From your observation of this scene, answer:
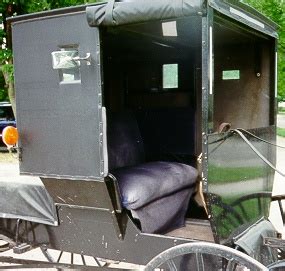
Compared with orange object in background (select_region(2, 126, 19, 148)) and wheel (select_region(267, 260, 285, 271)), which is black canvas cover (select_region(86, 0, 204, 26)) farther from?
wheel (select_region(267, 260, 285, 271))

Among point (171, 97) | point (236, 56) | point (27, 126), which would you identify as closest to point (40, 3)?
point (171, 97)

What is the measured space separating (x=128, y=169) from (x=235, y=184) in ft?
3.62

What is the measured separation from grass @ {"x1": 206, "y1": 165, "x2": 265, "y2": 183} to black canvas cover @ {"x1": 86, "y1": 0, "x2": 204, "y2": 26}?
36.7 inches

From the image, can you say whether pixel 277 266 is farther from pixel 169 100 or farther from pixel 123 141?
pixel 169 100

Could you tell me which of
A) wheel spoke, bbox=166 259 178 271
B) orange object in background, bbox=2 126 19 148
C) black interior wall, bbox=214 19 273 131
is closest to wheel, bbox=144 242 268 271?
wheel spoke, bbox=166 259 178 271

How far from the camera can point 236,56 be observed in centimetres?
431

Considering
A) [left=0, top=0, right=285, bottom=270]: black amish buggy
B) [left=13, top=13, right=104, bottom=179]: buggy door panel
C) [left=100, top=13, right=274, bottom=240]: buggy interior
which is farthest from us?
[left=100, top=13, right=274, bottom=240]: buggy interior

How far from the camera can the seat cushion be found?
3135 millimetres

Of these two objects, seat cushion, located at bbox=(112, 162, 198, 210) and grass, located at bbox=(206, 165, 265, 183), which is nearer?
grass, located at bbox=(206, 165, 265, 183)

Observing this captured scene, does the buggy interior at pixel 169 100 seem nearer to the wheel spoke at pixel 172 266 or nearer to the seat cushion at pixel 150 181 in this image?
the seat cushion at pixel 150 181

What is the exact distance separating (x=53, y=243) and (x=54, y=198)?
15.0 inches

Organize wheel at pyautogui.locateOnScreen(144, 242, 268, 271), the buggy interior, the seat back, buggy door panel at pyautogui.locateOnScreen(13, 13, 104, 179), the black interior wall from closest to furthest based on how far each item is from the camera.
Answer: wheel at pyautogui.locateOnScreen(144, 242, 268, 271) → buggy door panel at pyautogui.locateOnScreen(13, 13, 104, 179) → the buggy interior → the black interior wall → the seat back

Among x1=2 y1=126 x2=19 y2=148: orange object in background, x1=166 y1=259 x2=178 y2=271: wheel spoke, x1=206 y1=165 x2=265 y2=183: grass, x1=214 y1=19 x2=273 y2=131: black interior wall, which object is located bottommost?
x1=166 y1=259 x2=178 y2=271: wheel spoke

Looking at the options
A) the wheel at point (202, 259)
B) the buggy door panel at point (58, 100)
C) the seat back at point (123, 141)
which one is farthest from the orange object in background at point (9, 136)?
the wheel at point (202, 259)
